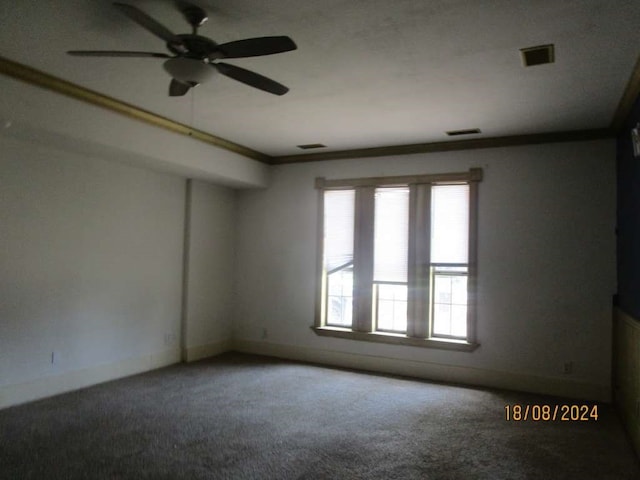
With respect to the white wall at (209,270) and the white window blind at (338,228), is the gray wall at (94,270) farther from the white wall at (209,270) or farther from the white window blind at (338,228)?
the white window blind at (338,228)

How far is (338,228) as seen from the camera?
A: 601 centimetres

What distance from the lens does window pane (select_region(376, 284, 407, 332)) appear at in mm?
5598

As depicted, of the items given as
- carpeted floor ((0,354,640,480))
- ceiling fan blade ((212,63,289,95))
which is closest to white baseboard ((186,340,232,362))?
carpeted floor ((0,354,640,480))

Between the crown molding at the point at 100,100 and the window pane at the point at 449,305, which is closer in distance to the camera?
the crown molding at the point at 100,100

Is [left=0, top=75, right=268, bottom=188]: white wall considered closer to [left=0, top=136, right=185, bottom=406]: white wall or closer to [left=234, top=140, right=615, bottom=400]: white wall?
[left=0, top=136, right=185, bottom=406]: white wall

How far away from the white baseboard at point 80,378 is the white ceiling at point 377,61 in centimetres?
270

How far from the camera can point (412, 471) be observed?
3.04 metres

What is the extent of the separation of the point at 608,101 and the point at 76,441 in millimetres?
4964

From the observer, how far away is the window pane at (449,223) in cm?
527

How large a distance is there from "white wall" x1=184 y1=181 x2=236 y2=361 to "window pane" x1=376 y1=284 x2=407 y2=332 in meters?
2.22

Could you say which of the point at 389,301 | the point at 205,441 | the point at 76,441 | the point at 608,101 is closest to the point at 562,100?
the point at 608,101

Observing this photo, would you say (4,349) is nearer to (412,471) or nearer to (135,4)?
(135,4)

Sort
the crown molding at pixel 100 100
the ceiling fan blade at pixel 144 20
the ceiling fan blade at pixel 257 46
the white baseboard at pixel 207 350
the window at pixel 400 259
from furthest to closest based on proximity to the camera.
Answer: the white baseboard at pixel 207 350, the window at pixel 400 259, the crown molding at pixel 100 100, the ceiling fan blade at pixel 257 46, the ceiling fan blade at pixel 144 20

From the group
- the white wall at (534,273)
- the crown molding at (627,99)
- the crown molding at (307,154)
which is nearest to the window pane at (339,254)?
the white wall at (534,273)
